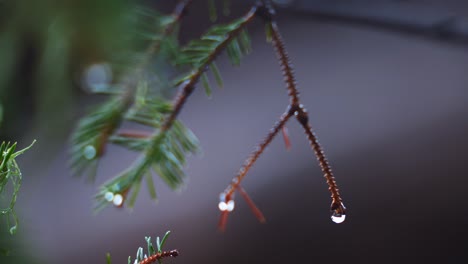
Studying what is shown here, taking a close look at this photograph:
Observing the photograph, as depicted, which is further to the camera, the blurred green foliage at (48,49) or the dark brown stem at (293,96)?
the blurred green foliage at (48,49)

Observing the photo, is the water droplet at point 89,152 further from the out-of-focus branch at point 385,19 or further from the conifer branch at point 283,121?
the out-of-focus branch at point 385,19

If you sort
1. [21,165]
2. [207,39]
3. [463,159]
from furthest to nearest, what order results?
[463,159] → [21,165] → [207,39]

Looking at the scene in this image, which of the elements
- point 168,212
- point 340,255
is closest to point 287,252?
point 340,255

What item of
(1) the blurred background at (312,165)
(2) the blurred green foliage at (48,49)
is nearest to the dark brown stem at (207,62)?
(2) the blurred green foliage at (48,49)

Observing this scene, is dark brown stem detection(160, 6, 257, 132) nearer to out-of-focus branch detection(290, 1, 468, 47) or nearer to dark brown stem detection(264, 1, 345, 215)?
dark brown stem detection(264, 1, 345, 215)

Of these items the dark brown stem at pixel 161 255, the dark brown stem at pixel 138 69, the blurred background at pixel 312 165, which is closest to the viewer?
the dark brown stem at pixel 161 255

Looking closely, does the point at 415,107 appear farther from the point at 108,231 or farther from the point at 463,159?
the point at 108,231

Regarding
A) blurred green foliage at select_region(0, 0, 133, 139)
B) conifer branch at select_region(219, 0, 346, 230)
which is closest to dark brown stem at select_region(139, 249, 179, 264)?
conifer branch at select_region(219, 0, 346, 230)

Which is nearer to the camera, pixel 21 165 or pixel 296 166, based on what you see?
pixel 21 165
